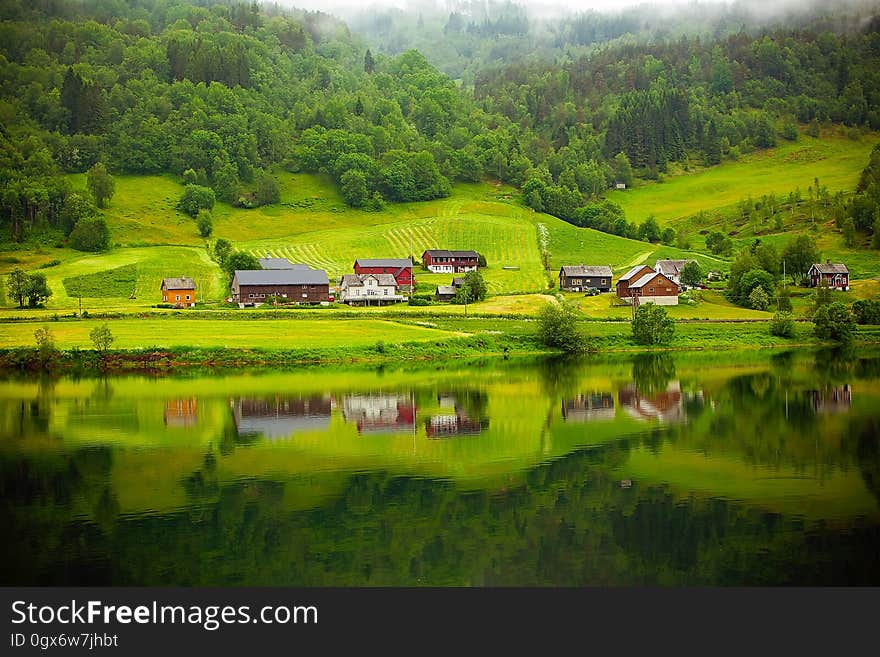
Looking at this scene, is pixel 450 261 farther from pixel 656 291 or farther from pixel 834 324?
pixel 834 324

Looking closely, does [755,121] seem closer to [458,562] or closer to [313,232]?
[313,232]

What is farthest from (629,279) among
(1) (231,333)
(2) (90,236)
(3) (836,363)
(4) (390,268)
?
(2) (90,236)

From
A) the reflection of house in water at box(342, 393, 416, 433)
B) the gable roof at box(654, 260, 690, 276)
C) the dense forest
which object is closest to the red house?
the gable roof at box(654, 260, 690, 276)

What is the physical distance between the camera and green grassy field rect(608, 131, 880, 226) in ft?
498

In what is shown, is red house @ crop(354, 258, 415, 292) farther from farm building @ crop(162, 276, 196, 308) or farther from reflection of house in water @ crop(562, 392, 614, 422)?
reflection of house in water @ crop(562, 392, 614, 422)

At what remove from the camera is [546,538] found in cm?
2280

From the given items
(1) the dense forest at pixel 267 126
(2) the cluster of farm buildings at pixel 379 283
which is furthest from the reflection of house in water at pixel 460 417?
(1) the dense forest at pixel 267 126

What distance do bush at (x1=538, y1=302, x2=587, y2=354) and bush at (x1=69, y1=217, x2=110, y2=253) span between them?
189 ft

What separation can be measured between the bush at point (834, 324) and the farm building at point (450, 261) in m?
41.0

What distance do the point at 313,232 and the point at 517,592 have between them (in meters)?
106

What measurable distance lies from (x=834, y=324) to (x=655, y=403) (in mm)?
31873

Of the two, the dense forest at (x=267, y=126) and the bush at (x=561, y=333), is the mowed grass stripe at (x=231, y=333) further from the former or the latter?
the dense forest at (x=267, y=126)

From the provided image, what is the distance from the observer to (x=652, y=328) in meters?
67.9

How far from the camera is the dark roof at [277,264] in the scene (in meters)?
93.6
